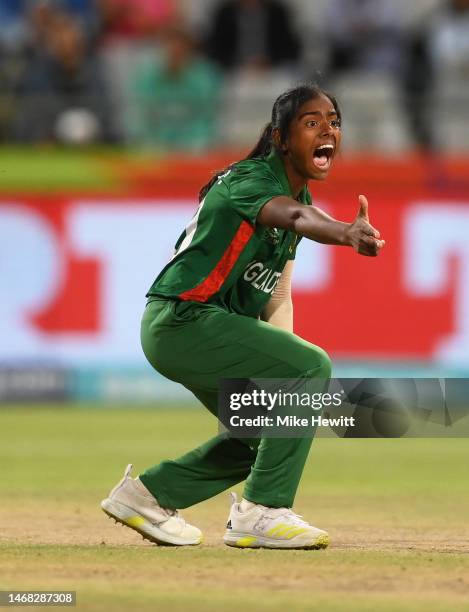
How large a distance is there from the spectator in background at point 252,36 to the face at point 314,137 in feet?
30.7

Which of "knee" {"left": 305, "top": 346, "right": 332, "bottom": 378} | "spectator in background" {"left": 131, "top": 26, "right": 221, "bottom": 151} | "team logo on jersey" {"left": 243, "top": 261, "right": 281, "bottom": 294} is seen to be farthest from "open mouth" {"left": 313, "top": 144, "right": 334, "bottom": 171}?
"spectator in background" {"left": 131, "top": 26, "right": 221, "bottom": 151}

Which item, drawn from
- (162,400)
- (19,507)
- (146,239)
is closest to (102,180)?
(146,239)

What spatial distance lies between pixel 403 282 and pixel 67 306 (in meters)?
3.11

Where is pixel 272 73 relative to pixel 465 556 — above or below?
above

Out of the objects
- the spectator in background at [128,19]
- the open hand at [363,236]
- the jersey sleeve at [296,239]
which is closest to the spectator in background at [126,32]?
the spectator in background at [128,19]

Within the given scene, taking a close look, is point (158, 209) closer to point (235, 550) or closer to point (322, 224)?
point (235, 550)

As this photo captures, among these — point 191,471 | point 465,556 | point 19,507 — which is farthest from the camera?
point 19,507

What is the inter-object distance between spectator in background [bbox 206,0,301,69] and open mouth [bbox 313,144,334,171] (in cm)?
935

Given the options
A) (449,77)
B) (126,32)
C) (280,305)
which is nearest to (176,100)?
(126,32)

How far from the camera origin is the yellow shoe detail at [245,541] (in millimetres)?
6277

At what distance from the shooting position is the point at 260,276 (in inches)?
250

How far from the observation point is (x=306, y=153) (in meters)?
6.21

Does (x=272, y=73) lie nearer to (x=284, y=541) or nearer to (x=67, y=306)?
(x=67, y=306)

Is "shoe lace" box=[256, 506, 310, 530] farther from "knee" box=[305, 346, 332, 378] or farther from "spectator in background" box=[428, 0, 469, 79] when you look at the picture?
"spectator in background" box=[428, 0, 469, 79]
